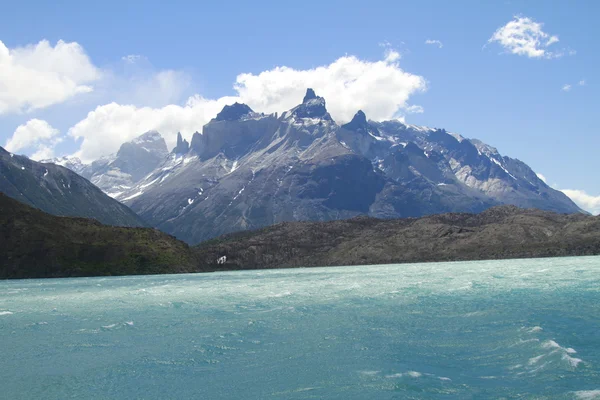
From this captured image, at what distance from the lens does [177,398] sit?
39000 mm

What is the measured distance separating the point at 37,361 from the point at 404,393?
3336 cm

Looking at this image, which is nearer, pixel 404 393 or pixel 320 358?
pixel 404 393

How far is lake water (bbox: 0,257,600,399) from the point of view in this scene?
1570 inches

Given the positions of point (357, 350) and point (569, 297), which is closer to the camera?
point (357, 350)

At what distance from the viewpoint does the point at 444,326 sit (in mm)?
62344

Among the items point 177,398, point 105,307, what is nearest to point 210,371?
point 177,398

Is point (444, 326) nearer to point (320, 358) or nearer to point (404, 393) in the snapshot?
point (320, 358)

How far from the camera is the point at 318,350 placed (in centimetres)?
5222

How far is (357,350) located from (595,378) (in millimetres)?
19420

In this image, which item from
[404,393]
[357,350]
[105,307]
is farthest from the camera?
[105,307]

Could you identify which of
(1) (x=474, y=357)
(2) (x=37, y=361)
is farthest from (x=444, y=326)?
(2) (x=37, y=361)

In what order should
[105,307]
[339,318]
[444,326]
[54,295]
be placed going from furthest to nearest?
[54,295], [105,307], [339,318], [444,326]

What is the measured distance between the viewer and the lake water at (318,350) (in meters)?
39.9

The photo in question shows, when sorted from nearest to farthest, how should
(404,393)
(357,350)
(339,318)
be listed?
(404,393) < (357,350) < (339,318)
